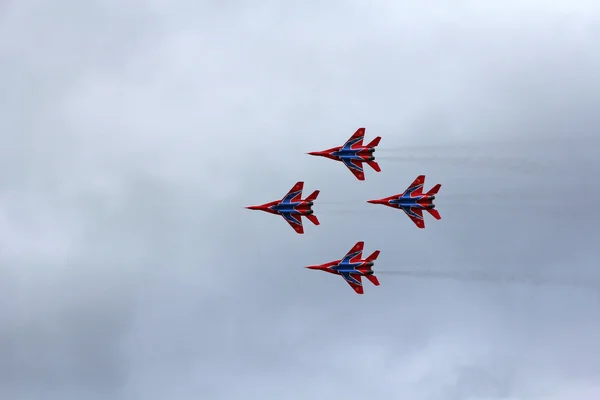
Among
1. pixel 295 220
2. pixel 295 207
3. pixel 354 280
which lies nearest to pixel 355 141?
pixel 295 207

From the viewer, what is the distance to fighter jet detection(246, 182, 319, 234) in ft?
406

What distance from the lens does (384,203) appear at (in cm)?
12925

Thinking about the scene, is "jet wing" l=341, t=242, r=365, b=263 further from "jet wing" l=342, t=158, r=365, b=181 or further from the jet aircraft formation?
"jet wing" l=342, t=158, r=365, b=181

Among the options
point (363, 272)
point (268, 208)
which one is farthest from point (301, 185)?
point (363, 272)

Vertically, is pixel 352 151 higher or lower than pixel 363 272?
higher

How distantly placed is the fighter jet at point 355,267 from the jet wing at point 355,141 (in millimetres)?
13758

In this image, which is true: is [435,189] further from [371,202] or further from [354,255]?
[354,255]

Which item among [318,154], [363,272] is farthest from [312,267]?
[318,154]

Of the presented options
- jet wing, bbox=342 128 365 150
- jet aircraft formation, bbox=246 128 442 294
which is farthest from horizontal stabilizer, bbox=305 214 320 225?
jet wing, bbox=342 128 365 150

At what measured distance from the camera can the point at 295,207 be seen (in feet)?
410

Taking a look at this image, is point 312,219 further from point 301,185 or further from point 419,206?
point 419,206

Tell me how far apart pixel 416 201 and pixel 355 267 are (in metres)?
12.5

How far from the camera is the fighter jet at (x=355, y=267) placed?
126 metres

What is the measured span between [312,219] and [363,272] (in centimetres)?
1062
